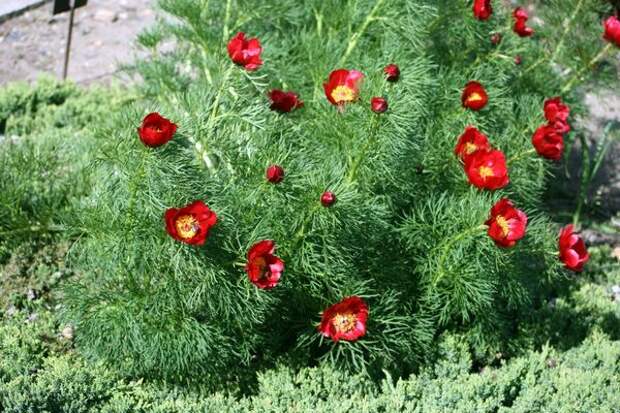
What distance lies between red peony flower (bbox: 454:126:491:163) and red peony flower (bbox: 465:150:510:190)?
0.08 meters

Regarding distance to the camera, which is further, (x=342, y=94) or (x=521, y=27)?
(x=521, y=27)

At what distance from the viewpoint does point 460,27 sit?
3439mm

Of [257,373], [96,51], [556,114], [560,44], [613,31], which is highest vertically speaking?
[613,31]

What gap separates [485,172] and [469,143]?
159 millimetres

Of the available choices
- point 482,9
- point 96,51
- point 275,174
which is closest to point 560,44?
point 482,9

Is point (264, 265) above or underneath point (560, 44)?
above

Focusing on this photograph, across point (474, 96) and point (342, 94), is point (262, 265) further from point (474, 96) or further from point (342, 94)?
point (474, 96)

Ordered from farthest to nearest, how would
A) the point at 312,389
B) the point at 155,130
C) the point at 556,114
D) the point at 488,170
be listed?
the point at 556,114 < the point at 312,389 < the point at 488,170 < the point at 155,130

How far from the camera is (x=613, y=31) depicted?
10.5 feet

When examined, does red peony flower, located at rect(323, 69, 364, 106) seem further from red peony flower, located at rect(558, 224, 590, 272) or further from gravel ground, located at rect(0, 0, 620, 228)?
gravel ground, located at rect(0, 0, 620, 228)

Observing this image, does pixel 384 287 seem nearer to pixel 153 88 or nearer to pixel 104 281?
pixel 104 281

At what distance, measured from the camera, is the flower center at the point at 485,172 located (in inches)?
102

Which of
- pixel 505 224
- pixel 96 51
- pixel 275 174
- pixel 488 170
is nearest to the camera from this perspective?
pixel 275 174

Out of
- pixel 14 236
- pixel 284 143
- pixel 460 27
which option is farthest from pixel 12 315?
pixel 460 27
